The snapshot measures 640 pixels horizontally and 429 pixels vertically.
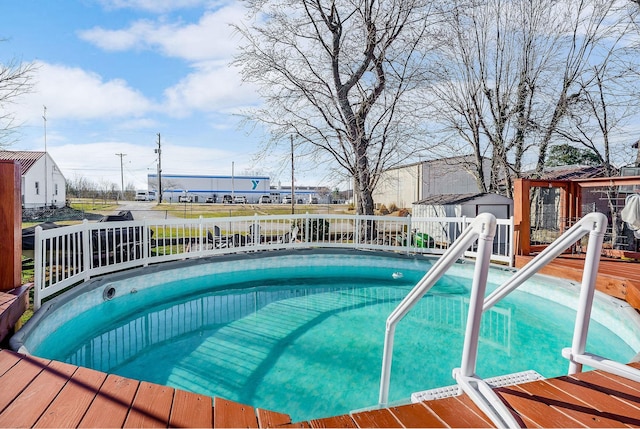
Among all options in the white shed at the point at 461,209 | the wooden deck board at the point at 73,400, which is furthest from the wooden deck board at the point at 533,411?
the white shed at the point at 461,209

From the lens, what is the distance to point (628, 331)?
424cm

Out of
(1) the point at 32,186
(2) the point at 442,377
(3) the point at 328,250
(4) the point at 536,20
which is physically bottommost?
(2) the point at 442,377

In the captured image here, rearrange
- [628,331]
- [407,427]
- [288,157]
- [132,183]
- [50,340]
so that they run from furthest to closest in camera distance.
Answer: [132,183], [288,157], [628,331], [50,340], [407,427]

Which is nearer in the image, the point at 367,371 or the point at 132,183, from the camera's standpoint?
the point at 367,371

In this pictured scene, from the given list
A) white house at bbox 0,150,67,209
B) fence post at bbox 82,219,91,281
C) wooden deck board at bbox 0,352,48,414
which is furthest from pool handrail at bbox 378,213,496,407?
white house at bbox 0,150,67,209

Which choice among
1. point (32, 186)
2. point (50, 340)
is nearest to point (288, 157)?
point (50, 340)

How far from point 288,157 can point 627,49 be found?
396 inches

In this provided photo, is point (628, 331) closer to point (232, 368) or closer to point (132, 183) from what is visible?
point (232, 368)

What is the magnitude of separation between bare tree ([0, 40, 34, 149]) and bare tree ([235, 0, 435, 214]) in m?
6.14

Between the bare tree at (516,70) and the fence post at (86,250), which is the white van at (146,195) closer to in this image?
the bare tree at (516,70)

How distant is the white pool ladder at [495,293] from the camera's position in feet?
5.04

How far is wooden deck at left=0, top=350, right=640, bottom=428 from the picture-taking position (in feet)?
5.28

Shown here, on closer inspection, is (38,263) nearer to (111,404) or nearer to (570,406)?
(111,404)

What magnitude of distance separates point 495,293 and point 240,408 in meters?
1.62
